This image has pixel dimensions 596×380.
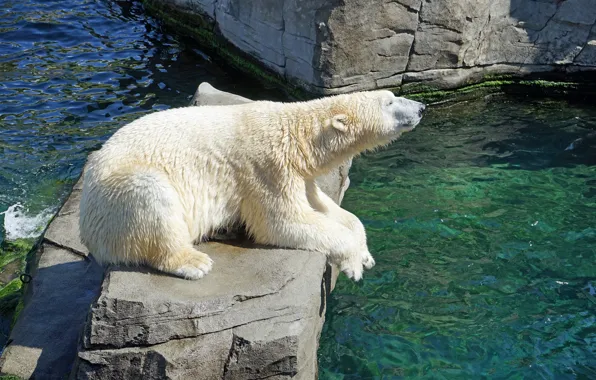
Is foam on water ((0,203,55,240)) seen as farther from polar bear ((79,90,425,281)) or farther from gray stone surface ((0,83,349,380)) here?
polar bear ((79,90,425,281))

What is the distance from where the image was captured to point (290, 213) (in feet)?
16.2

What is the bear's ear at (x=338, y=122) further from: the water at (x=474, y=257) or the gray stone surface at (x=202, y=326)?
the water at (x=474, y=257)

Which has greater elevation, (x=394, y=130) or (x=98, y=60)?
(x=394, y=130)

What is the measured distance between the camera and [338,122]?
5.07 m

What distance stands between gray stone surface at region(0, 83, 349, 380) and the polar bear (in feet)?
0.63

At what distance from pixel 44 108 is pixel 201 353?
716 centimetres

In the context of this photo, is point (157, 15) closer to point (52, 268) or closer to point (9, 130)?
point (9, 130)

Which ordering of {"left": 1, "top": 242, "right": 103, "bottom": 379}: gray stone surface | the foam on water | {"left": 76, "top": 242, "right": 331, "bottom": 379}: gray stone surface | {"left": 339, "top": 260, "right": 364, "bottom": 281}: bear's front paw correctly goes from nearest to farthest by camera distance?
1. {"left": 76, "top": 242, "right": 331, "bottom": 379}: gray stone surface
2. {"left": 1, "top": 242, "right": 103, "bottom": 379}: gray stone surface
3. {"left": 339, "top": 260, "right": 364, "bottom": 281}: bear's front paw
4. the foam on water

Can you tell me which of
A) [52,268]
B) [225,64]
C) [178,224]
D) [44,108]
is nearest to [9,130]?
[44,108]

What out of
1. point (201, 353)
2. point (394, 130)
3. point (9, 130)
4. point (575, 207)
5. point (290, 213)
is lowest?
point (9, 130)

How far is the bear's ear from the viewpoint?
5.04 m

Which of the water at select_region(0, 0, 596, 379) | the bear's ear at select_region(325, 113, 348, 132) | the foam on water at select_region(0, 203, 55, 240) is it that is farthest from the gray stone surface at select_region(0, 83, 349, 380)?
the foam on water at select_region(0, 203, 55, 240)

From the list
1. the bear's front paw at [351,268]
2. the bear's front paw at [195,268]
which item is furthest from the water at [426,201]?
the bear's front paw at [195,268]

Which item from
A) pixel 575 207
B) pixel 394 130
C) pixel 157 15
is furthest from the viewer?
pixel 157 15
